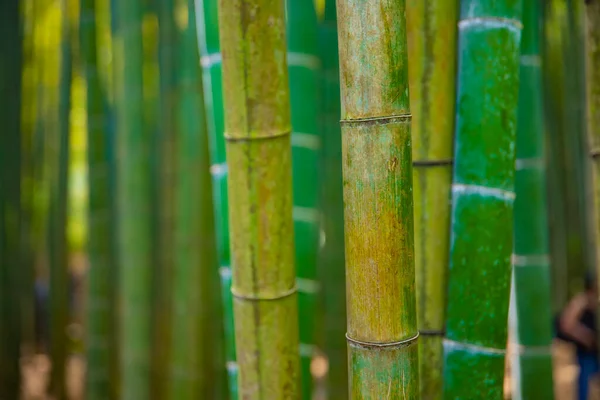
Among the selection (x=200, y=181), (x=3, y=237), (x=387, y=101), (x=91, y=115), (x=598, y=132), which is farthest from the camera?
(x=3, y=237)

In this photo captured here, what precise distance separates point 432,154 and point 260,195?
0.32 meters

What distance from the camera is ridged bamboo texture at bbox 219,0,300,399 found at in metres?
0.97

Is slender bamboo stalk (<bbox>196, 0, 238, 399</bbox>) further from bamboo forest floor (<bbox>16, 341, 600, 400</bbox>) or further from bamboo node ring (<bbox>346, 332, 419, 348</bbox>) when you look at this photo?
bamboo forest floor (<bbox>16, 341, 600, 400</bbox>)

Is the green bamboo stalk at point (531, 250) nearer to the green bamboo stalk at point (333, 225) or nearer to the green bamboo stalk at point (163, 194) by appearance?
the green bamboo stalk at point (333, 225)

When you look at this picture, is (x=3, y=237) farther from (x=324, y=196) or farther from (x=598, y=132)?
(x=598, y=132)

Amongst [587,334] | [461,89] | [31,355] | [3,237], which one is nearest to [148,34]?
[3,237]

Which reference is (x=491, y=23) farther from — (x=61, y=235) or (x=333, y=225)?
(x=61, y=235)

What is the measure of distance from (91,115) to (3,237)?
3.06 feet

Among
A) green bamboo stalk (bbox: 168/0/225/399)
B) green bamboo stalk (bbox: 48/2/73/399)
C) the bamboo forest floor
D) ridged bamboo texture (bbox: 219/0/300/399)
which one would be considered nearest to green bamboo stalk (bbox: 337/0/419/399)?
ridged bamboo texture (bbox: 219/0/300/399)

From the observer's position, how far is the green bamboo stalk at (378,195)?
2.62 feet

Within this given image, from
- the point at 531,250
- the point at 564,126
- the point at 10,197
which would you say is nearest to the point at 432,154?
the point at 531,250

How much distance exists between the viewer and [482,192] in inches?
41.7

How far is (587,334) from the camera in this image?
2172 mm

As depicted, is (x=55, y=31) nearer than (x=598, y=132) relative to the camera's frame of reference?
No
